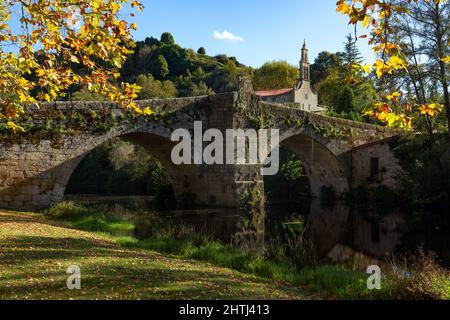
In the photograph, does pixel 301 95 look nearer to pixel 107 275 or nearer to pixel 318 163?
pixel 318 163

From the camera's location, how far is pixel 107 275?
5172 millimetres

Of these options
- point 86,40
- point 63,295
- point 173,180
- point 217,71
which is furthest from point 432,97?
point 217,71

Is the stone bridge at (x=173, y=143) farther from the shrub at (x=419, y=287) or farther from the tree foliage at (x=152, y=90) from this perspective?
the tree foliage at (x=152, y=90)

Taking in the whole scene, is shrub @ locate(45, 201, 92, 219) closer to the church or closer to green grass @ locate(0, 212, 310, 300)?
green grass @ locate(0, 212, 310, 300)

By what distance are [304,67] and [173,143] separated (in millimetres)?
32908

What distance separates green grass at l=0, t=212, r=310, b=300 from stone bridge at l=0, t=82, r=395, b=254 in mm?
4880

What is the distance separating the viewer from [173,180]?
18.5m

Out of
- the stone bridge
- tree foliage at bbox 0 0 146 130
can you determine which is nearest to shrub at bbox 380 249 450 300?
tree foliage at bbox 0 0 146 130

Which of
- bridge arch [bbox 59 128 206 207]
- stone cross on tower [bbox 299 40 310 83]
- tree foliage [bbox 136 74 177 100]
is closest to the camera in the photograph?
bridge arch [bbox 59 128 206 207]

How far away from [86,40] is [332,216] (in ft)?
43.5

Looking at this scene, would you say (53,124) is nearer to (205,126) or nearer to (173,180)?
(205,126)

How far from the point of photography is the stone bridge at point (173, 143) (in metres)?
12.2

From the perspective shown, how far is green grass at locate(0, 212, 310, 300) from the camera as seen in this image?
174 inches

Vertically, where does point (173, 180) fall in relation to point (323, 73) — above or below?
below
